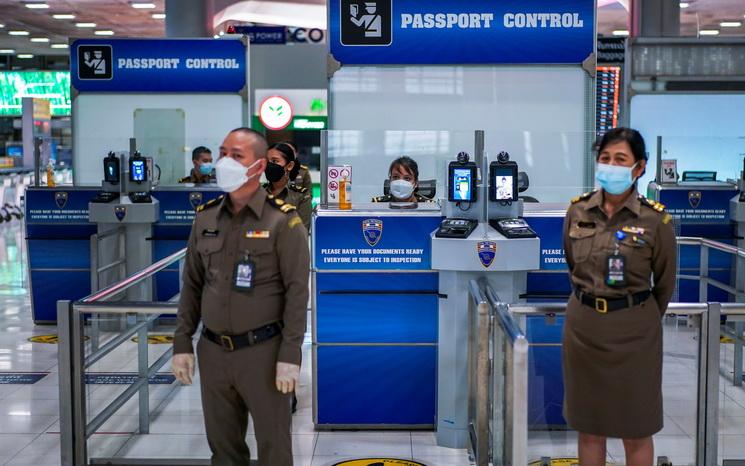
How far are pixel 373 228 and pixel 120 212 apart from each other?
3.94m

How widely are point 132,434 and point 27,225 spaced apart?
4.37m

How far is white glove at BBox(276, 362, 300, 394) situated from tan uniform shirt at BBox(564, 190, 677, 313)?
3.55 feet

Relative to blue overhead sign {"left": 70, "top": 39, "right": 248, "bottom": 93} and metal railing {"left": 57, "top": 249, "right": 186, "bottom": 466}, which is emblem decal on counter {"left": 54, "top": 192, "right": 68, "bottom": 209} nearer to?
blue overhead sign {"left": 70, "top": 39, "right": 248, "bottom": 93}

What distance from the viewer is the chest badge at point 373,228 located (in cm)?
541

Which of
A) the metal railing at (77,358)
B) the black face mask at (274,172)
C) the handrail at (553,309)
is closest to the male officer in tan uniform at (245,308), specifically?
the metal railing at (77,358)

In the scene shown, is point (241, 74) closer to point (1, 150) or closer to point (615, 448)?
point (615, 448)

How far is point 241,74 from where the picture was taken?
10719 mm

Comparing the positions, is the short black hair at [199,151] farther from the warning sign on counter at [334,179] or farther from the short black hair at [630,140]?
the short black hair at [630,140]

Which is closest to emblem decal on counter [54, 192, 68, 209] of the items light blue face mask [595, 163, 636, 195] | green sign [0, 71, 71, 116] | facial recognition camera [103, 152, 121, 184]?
facial recognition camera [103, 152, 121, 184]

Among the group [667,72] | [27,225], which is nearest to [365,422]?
[27,225]

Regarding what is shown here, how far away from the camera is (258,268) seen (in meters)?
3.44

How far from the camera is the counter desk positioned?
542cm

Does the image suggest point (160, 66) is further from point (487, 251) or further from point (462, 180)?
point (487, 251)

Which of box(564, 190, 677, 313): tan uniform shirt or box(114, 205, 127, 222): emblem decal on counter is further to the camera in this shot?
box(114, 205, 127, 222): emblem decal on counter
